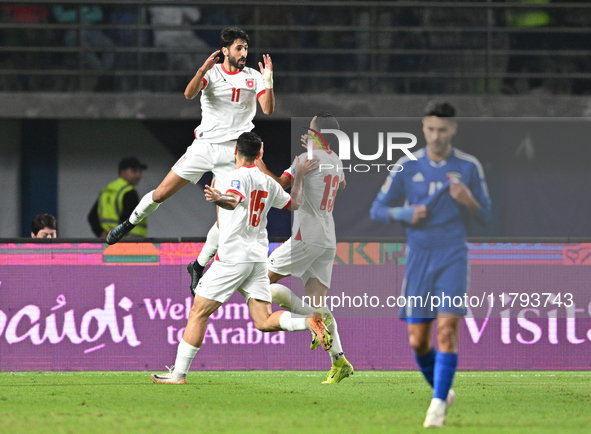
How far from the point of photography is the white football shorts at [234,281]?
8.23 metres

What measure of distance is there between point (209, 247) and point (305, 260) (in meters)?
1.02

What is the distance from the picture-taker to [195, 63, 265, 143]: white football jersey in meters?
9.29

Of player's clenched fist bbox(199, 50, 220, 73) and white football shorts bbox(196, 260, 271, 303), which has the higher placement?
player's clenched fist bbox(199, 50, 220, 73)

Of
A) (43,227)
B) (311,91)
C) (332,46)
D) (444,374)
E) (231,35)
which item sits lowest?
(444,374)

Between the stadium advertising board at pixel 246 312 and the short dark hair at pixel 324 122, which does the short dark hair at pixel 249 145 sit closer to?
the short dark hair at pixel 324 122

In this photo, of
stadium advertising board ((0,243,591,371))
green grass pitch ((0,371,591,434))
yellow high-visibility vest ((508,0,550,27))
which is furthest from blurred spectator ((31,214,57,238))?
yellow high-visibility vest ((508,0,550,27))

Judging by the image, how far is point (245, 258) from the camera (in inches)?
324

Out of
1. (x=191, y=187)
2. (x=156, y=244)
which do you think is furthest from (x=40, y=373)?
(x=191, y=187)

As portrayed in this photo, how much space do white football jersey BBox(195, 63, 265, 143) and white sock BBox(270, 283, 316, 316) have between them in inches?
61.1

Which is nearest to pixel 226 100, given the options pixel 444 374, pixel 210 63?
pixel 210 63

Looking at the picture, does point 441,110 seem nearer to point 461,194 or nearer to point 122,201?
point 461,194

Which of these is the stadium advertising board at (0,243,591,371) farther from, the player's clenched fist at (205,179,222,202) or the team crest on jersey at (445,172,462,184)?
the team crest on jersey at (445,172,462,184)

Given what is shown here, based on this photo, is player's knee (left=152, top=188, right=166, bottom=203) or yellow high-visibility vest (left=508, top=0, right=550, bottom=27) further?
yellow high-visibility vest (left=508, top=0, right=550, bottom=27)

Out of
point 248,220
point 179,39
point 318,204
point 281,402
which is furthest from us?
point 179,39
